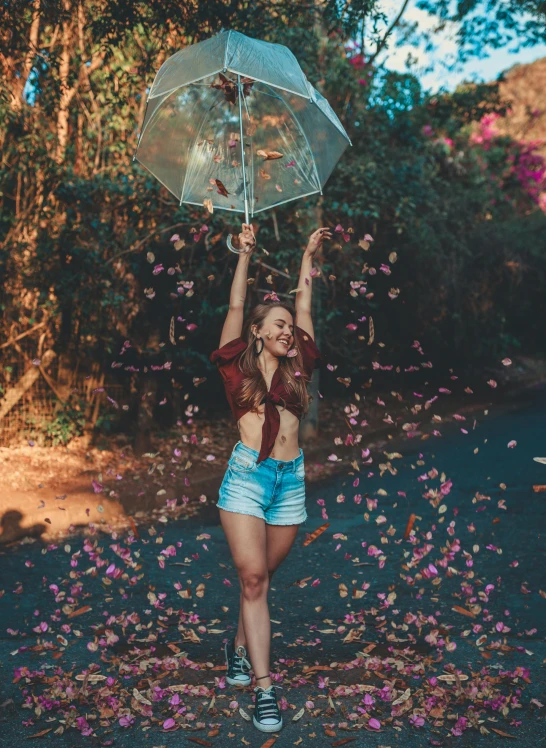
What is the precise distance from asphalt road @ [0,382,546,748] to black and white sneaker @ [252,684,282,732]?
52 millimetres

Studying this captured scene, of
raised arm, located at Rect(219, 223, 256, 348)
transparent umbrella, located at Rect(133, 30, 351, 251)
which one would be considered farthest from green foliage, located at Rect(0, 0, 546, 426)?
raised arm, located at Rect(219, 223, 256, 348)

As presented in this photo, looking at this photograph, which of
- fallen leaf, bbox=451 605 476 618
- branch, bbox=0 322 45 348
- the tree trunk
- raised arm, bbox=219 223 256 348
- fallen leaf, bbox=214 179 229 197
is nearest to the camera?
raised arm, bbox=219 223 256 348

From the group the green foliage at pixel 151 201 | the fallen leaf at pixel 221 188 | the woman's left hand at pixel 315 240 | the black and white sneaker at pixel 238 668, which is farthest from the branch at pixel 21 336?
the black and white sneaker at pixel 238 668

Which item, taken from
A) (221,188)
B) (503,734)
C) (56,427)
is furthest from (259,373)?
(56,427)

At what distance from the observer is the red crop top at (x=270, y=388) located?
3748mm

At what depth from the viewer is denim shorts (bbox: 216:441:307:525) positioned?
3752 millimetres

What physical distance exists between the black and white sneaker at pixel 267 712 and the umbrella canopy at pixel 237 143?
2656 mm

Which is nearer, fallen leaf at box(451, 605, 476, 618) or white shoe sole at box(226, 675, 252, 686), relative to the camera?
white shoe sole at box(226, 675, 252, 686)

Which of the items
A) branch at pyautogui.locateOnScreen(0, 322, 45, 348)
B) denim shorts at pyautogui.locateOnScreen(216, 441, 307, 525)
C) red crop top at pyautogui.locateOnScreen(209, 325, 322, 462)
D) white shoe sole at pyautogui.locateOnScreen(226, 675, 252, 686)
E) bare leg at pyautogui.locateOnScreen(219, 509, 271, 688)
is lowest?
white shoe sole at pyautogui.locateOnScreen(226, 675, 252, 686)

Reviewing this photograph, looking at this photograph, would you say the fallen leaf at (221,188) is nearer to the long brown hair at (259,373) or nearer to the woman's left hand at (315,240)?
the woman's left hand at (315,240)

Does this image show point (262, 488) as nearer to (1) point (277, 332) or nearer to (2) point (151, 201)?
(1) point (277, 332)

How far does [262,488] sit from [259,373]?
1.81 feet

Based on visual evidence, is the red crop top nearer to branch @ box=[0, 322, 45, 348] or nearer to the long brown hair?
the long brown hair

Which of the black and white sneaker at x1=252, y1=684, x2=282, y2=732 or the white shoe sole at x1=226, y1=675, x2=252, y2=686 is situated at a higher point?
the black and white sneaker at x1=252, y1=684, x2=282, y2=732
